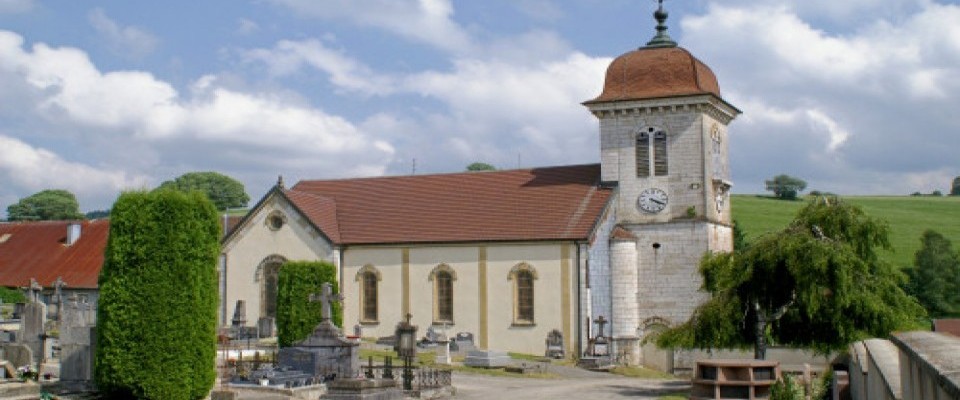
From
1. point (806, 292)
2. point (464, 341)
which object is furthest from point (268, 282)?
point (806, 292)

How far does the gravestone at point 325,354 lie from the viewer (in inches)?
1031

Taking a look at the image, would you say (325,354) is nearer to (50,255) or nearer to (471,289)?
(471,289)

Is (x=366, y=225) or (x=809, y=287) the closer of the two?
(x=809, y=287)

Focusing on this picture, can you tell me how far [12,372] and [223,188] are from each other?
11218 cm

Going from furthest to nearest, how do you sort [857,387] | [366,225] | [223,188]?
[223,188], [366,225], [857,387]

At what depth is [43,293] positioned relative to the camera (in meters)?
49.8

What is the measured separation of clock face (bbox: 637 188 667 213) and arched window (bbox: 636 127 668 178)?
77cm

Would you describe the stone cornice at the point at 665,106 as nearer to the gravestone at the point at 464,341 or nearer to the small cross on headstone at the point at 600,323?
the small cross on headstone at the point at 600,323

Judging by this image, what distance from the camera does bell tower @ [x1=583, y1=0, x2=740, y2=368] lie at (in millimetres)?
40438

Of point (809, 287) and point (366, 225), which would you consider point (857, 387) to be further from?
point (366, 225)

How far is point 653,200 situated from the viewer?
41.3 m

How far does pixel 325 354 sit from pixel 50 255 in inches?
1316

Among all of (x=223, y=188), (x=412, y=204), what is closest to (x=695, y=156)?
(x=412, y=204)

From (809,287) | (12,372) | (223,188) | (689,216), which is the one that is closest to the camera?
(12,372)
